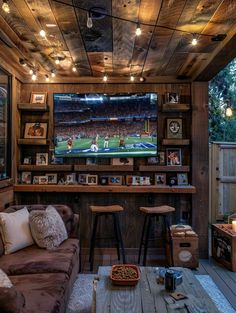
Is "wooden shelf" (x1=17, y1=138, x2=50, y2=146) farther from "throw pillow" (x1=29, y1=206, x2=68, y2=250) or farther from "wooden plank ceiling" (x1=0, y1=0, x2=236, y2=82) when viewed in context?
"throw pillow" (x1=29, y1=206, x2=68, y2=250)

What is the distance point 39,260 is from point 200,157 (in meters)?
2.60

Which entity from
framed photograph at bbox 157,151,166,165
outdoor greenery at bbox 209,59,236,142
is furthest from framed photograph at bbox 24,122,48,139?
outdoor greenery at bbox 209,59,236,142

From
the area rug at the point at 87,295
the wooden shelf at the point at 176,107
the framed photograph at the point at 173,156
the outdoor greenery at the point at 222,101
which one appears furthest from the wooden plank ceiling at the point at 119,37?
the outdoor greenery at the point at 222,101

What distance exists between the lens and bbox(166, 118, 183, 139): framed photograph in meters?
4.71

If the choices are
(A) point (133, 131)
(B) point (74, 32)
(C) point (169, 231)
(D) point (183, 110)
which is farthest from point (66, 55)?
(C) point (169, 231)

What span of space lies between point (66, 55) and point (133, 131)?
57.1 inches

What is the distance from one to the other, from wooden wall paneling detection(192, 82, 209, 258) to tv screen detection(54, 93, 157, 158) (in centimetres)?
55

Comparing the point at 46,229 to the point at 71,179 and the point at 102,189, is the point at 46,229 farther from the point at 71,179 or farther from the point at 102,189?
the point at 71,179

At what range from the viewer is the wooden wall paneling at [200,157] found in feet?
15.1

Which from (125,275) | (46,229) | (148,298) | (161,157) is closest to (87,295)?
(46,229)

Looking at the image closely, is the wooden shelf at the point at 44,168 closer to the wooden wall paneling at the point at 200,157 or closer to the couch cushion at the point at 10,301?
the wooden wall paneling at the point at 200,157

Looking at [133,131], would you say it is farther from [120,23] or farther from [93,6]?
[93,6]

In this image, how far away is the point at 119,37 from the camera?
3178 millimetres

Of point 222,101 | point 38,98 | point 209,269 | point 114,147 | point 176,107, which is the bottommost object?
point 209,269
